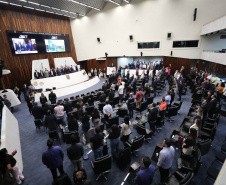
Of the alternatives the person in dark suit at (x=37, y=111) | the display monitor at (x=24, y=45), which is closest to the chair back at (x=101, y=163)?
the person in dark suit at (x=37, y=111)

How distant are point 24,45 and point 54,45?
358 cm

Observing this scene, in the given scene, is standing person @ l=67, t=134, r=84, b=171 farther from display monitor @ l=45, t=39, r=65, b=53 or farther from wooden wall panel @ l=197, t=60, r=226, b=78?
display monitor @ l=45, t=39, r=65, b=53

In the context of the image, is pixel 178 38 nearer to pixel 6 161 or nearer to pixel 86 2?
pixel 86 2

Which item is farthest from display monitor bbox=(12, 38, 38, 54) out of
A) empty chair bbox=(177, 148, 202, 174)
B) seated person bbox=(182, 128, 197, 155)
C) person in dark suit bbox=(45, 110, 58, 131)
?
empty chair bbox=(177, 148, 202, 174)

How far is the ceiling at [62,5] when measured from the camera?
13.1 meters

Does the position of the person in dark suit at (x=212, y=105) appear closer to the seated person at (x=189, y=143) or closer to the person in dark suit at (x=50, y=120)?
the seated person at (x=189, y=143)

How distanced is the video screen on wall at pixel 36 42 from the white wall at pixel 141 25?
2.54m

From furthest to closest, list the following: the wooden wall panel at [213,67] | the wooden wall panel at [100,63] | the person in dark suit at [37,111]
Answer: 1. the wooden wall panel at [100,63]
2. the wooden wall panel at [213,67]
3. the person in dark suit at [37,111]

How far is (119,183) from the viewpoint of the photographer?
3434mm

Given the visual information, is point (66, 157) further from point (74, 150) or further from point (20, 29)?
point (20, 29)

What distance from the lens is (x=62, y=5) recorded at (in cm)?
1501

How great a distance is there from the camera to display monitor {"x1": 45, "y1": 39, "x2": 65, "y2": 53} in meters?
16.3

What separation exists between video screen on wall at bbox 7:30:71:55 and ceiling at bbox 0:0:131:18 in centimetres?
258

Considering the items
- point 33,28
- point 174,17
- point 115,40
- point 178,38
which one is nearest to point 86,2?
point 115,40
